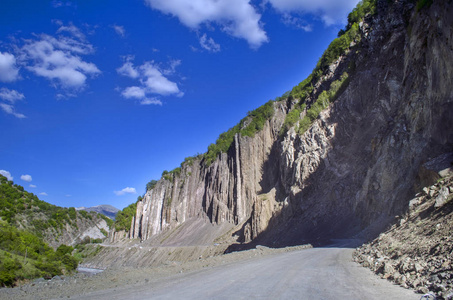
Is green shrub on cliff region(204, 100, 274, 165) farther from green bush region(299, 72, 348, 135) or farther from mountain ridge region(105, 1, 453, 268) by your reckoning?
green bush region(299, 72, 348, 135)

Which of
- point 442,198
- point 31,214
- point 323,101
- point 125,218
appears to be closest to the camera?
→ point 442,198

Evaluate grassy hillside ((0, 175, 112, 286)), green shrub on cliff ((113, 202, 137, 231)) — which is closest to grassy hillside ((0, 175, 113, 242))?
grassy hillside ((0, 175, 112, 286))

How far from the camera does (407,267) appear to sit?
23.5ft

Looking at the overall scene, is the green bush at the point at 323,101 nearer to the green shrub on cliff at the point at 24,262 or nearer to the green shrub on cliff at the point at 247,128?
the green shrub on cliff at the point at 247,128

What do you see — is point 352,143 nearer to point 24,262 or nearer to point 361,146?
point 361,146

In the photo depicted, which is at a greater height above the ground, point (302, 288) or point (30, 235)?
point (30, 235)

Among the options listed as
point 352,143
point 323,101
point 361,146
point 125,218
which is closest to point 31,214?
point 125,218

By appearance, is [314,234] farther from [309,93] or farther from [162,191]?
[162,191]

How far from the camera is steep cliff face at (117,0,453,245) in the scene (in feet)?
51.4

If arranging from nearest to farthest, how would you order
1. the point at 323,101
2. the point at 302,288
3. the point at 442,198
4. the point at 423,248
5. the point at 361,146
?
the point at 302,288 → the point at 423,248 → the point at 442,198 → the point at 361,146 → the point at 323,101

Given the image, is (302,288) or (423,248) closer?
(302,288)

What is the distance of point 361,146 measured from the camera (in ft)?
90.9

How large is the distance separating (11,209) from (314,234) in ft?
249

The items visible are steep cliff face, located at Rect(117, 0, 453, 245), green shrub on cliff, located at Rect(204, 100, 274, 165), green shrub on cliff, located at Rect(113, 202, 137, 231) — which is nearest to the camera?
steep cliff face, located at Rect(117, 0, 453, 245)
